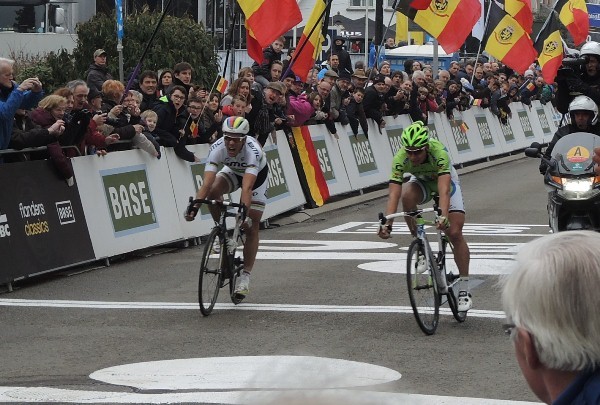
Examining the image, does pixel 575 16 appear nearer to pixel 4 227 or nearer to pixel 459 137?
pixel 459 137

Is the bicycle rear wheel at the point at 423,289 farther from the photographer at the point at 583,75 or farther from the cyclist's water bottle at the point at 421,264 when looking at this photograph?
the photographer at the point at 583,75

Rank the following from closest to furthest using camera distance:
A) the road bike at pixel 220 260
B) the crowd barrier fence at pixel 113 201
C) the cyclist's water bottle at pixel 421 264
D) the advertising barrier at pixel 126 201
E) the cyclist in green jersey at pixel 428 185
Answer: the cyclist's water bottle at pixel 421 264 < the cyclist in green jersey at pixel 428 185 < the road bike at pixel 220 260 < the crowd barrier fence at pixel 113 201 < the advertising barrier at pixel 126 201

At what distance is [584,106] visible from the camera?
41.5 feet

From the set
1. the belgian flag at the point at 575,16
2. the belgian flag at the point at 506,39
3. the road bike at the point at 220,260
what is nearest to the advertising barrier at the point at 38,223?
the road bike at the point at 220,260

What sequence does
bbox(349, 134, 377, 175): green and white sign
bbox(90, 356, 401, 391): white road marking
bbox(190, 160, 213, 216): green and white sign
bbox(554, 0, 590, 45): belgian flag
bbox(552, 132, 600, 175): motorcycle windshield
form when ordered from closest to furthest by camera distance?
bbox(90, 356, 401, 391): white road marking → bbox(552, 132, 600, 175): motorcycle windshield → bbox(190, 160, 213, 216): green and white sign → bbox(349, 134, 377, 175): green and white sign → bbox(554, 0, 590, 45): belgian flag

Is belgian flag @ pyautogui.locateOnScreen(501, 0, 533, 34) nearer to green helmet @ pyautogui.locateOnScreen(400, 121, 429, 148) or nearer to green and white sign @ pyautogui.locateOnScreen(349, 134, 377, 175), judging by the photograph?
green and white sign @ pyautogui.locateOnScreen(349, 134, 377, 175)

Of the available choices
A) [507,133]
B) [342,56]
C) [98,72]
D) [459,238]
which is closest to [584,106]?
[459,238]

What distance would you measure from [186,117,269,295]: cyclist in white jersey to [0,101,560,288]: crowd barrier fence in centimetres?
212

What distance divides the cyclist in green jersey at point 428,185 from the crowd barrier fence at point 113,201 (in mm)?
3998

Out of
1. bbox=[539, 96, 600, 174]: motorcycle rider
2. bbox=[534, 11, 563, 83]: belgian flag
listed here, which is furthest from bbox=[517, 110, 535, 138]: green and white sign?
bbox=[539, 96, 600, 174]: motorcycle rider

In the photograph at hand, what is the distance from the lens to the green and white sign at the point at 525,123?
35.6 m

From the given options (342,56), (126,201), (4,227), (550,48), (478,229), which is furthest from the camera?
(550,48)

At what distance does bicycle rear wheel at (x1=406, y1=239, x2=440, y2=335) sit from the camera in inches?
380

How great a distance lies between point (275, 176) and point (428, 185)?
859cm
